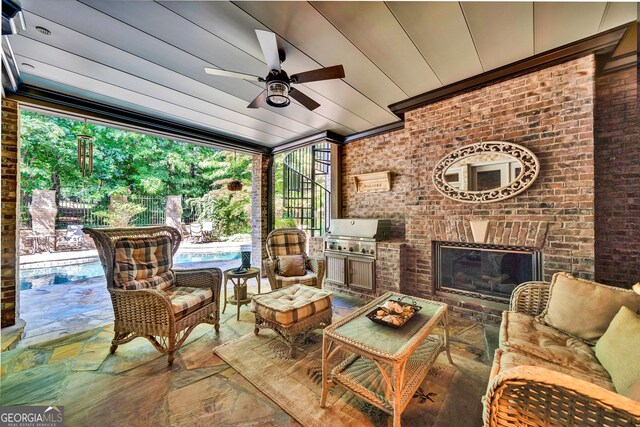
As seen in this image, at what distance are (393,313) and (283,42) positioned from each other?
2335 millimetres

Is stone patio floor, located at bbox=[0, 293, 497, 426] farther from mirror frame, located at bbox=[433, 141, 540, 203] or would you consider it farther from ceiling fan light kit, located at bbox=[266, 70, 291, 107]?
ceiling fan light kit, located at bbox=[266, 70, 291, 107]

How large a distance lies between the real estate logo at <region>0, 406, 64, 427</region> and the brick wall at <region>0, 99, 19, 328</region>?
5.45ft

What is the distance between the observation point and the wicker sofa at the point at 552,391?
2.72 feet

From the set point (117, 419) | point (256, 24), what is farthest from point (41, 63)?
point (117, 419)

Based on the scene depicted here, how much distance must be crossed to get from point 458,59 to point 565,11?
0.71 meters

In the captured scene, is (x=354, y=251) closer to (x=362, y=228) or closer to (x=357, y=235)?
(x=357, y=235)

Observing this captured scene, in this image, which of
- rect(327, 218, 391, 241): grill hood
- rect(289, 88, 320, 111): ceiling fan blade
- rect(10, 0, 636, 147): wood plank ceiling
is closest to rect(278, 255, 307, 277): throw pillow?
rect(327, 218, 391, 241): grill hood

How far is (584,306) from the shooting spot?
1669mm

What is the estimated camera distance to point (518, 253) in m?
2.53

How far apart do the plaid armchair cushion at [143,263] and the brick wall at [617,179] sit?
14.2ft

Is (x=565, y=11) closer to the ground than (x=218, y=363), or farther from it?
farther from it

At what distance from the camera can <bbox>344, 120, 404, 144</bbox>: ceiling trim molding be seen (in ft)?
12.3

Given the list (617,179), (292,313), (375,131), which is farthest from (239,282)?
(617,179)

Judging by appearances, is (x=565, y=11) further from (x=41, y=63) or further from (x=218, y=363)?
(x=41, y=63)
